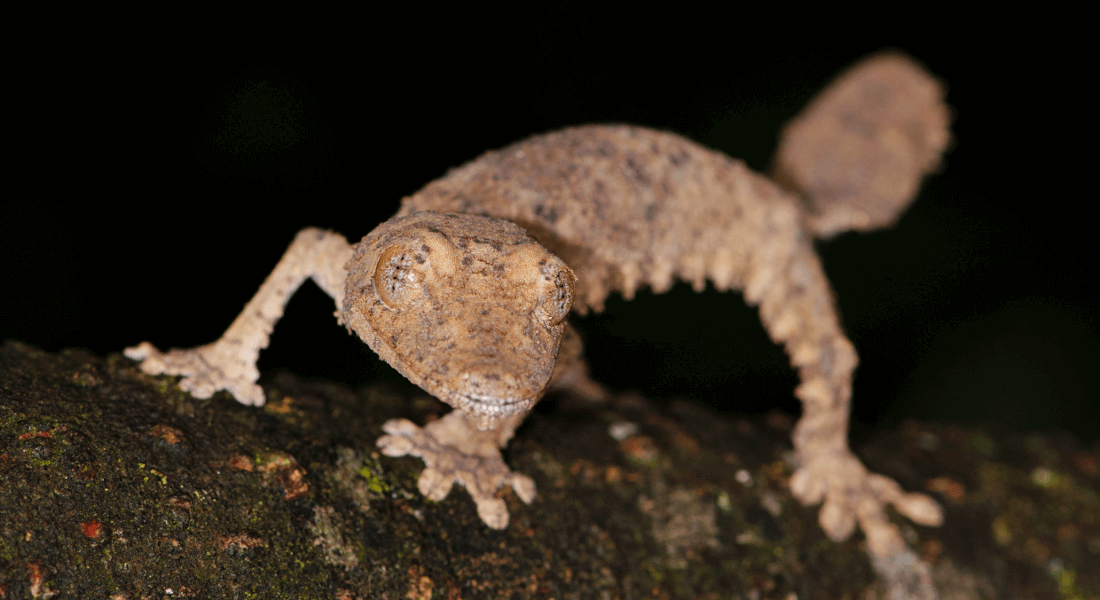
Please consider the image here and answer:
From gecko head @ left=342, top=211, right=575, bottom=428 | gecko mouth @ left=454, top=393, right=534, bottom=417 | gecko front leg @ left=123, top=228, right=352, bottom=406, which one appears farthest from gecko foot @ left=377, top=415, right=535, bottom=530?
gecko mouth @ left=454, top=393, right=534, bottom=417

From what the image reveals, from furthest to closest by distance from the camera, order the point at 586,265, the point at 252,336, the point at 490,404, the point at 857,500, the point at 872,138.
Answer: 1. the point at 872,138
2. the point at 857,500
3. the point at 586,265
4. the point at 252,336
5. the point at 490,404

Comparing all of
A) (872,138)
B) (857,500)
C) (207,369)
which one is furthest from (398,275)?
(872,138)

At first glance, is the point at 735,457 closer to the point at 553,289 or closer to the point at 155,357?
the point at 553,289

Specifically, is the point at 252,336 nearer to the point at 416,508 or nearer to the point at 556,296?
the point at 416,508

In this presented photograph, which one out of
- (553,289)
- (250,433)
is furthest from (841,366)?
(250,433)

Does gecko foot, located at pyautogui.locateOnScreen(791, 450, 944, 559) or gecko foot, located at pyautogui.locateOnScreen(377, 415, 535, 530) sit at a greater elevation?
gecko foot, located at pyautogui.locateOnScreen(377, 415, 535, 530)

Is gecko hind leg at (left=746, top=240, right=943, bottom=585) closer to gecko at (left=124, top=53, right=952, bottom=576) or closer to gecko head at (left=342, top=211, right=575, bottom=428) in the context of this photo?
gecko at (left=124, top=53, right=952, bottom=576)

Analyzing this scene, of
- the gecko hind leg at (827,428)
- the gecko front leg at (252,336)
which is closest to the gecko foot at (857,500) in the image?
the gecko hind leg at (827,428)
